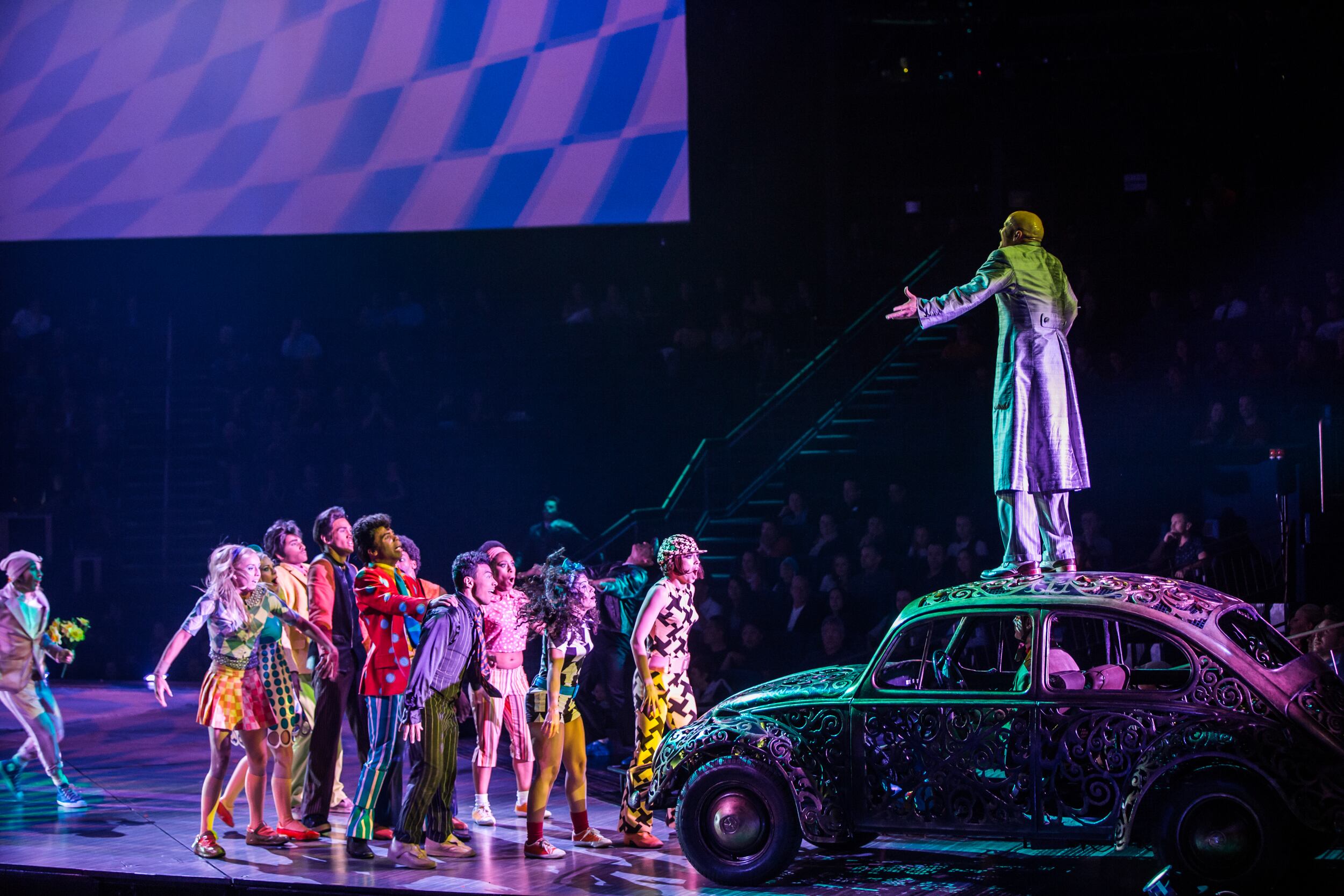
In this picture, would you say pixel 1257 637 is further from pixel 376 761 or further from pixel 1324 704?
pixel 376 761

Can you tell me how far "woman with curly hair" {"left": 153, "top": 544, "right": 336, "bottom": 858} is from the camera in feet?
25.9

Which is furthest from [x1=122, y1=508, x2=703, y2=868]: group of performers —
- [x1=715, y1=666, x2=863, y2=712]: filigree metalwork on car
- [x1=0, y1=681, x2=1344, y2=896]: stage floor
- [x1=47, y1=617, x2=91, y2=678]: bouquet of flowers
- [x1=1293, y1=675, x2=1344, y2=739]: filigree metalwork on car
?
[x1=1293, y1=675, x2=1344, y2=739]: filigree metalwork on car

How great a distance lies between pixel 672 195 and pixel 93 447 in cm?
856

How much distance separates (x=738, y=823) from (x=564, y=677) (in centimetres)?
141

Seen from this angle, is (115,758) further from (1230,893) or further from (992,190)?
(992,190)

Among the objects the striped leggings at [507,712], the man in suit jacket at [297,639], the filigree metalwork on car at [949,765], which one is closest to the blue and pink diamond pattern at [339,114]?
the man in suit jacket at [297,639]

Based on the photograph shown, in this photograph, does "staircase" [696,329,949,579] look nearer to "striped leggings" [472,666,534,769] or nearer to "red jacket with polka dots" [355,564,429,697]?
"striped leggings" [472,666,534,769]

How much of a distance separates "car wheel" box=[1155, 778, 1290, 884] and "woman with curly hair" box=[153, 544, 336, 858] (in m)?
4.90

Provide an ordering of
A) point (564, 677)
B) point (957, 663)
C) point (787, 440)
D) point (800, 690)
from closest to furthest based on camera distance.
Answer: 1. point (800, 690)
2. point (957, 663)
3. point (564, 677)
4. point (787, 440)

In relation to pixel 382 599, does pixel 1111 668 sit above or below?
below

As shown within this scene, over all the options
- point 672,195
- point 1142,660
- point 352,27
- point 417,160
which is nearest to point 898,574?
point 1142,660

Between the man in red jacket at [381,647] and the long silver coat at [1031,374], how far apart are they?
3287mm

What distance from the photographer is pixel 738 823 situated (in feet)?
22.8

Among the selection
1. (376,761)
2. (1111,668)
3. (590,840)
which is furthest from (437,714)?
(1111,668)
